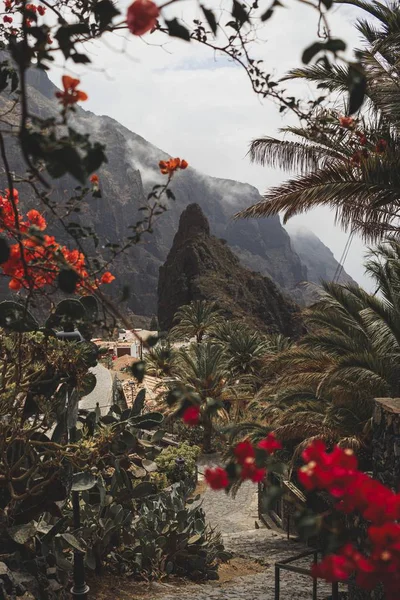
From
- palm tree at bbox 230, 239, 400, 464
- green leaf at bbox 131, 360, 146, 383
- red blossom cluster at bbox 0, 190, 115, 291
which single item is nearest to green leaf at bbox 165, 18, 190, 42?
red blossom cluster at bbox 0, 190, 115, 291

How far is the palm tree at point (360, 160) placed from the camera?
24.5 feet

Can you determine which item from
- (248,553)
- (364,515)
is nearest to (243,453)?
(364,515)

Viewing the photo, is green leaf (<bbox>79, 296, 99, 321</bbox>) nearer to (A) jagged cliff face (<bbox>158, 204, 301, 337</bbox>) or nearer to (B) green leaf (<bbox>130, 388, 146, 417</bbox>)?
(B) green leaf (<bbox>130, 388, 146, 417</bbox>)

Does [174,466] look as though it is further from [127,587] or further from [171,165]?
[171,165]

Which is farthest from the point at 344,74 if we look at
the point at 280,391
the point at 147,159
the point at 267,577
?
the point at 147,159

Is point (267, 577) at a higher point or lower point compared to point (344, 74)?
lower

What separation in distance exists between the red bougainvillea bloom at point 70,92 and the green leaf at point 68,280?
43 cm

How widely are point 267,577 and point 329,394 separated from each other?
3084mm

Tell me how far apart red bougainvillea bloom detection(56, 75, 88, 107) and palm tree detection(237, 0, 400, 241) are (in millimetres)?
5601

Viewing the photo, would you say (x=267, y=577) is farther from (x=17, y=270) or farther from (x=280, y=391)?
(x=17, y=270)

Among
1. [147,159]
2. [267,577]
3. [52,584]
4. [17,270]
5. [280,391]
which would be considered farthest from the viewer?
[147,159]

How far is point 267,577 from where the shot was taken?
949 cm

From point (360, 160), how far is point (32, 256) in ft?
16.0

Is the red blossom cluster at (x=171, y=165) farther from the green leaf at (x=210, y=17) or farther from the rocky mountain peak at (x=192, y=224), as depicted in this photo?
the rocky mountain peak at (x=192, y=224)
